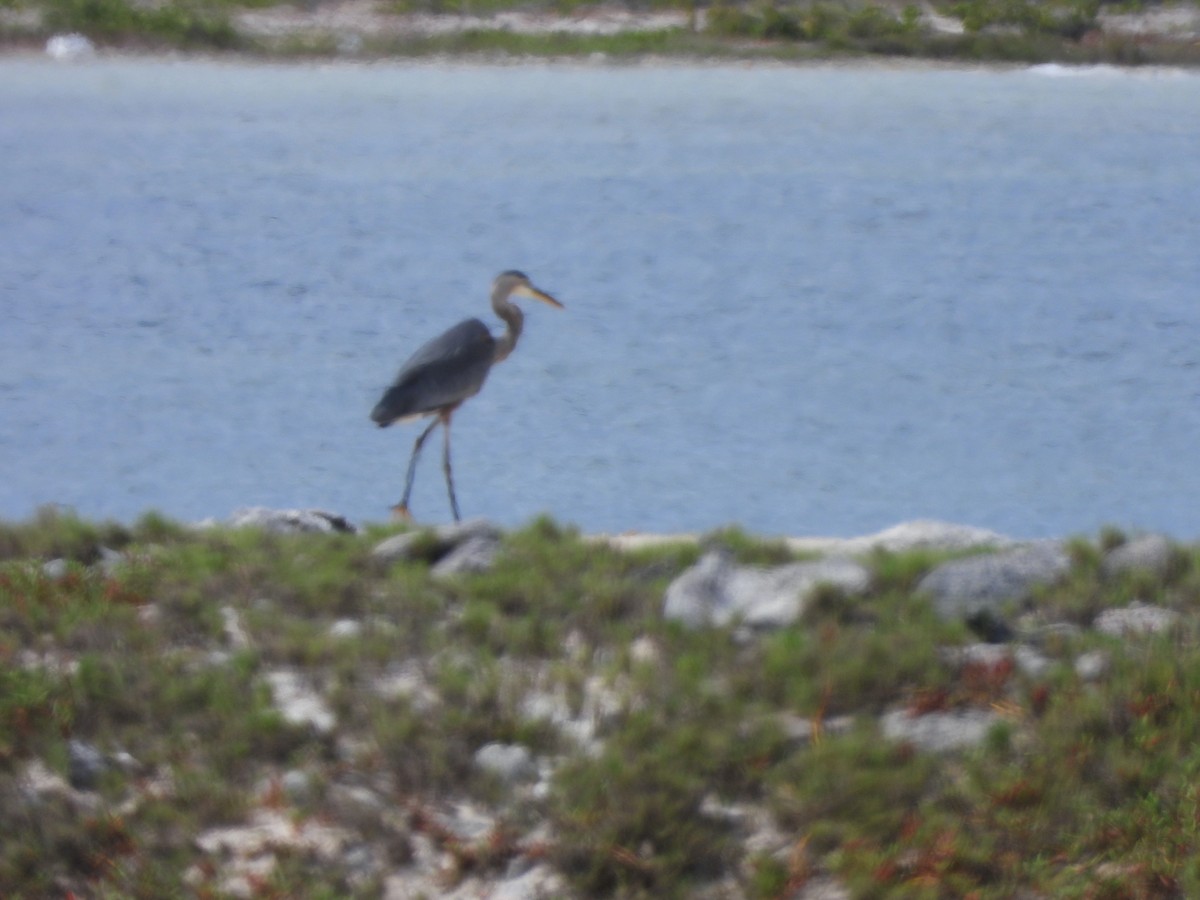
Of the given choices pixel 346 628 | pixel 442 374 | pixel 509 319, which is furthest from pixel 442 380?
pixel 346 628

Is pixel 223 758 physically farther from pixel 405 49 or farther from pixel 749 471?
pixel 405 49

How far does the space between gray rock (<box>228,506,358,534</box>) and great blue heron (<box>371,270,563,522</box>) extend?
0.87 metres

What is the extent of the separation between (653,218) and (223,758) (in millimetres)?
17985

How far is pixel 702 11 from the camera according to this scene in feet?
140

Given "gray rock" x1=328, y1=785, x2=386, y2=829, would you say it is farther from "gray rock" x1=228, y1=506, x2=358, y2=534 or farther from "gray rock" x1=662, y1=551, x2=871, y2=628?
"gray rock" x1=228, y1=506, x2=358, y2=534

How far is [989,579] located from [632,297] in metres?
12.5

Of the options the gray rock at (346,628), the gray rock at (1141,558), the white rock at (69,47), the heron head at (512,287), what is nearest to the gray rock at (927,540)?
the gray rock at (1141,558)

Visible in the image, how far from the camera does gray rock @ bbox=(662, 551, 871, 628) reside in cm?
607

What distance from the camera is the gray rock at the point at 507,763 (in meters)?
5.04

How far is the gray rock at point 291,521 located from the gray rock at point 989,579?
122 inches

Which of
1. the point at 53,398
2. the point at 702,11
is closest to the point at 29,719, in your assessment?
the point at 53,398

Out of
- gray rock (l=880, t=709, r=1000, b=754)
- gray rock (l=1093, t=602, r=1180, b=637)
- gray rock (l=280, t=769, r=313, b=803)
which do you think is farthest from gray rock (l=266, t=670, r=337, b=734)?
gray rock (l=1093, t=602, r=1180, b=637)

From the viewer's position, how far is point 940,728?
16.8ft

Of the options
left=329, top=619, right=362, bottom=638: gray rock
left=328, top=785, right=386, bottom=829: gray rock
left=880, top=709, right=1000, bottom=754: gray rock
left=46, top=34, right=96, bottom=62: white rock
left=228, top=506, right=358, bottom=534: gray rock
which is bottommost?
left=228, top=506, right=358, bottom=534: gray rock
